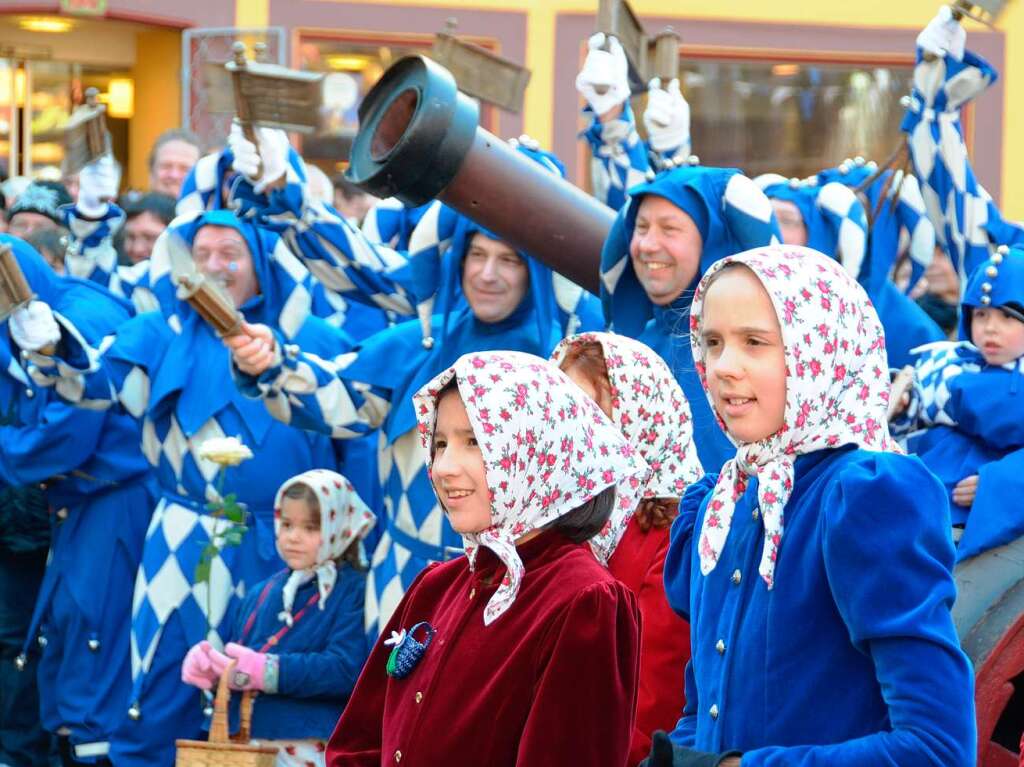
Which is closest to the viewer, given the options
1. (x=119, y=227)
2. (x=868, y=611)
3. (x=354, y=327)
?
(x=868, y=611)

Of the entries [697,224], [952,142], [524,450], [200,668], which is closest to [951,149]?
[952,142]

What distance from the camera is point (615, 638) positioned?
9.52ft

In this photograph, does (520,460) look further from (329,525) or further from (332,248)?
(332,248)

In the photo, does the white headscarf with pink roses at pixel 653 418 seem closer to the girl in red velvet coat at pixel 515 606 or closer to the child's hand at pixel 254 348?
the girl in red velvet coat at pixel 515 606

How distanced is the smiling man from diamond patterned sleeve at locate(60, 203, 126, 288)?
10.7ft

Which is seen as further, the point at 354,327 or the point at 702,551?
the point at 354,327

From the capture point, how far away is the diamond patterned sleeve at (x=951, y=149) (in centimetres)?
526

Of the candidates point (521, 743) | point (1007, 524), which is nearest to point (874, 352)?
point (521, 743)

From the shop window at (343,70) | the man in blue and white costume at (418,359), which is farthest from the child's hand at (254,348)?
the shop window at (343,70)

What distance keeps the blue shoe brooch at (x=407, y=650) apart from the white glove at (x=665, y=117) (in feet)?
9.92

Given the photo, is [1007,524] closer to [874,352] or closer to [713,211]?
[713,211]

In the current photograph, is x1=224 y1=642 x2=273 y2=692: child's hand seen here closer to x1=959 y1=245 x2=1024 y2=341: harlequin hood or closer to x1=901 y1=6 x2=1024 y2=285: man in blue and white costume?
x1=959 y1=245 x2=1024 y2=341: harlequin hood

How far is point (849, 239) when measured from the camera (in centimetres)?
566

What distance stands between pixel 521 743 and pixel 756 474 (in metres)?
0.54
